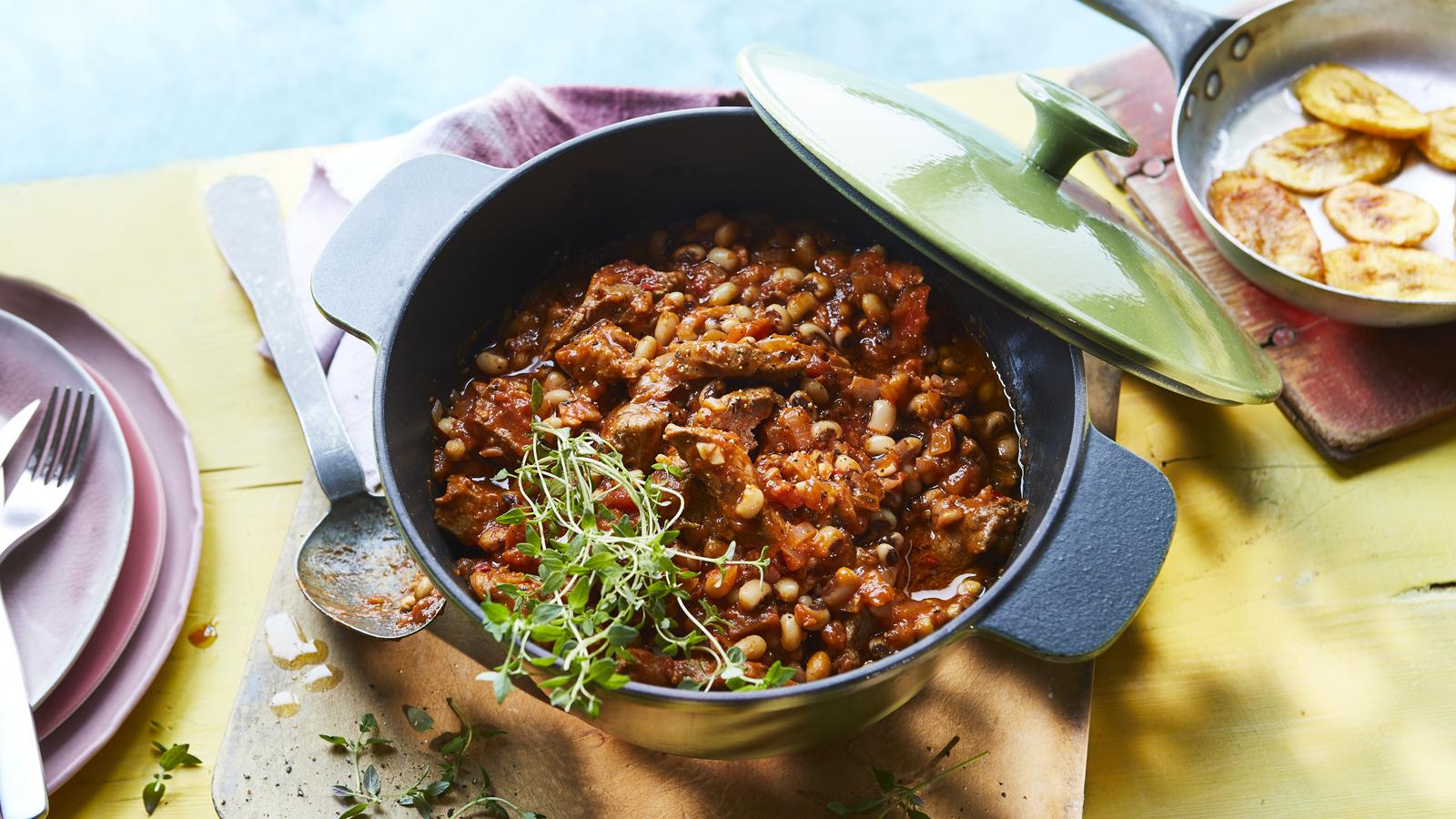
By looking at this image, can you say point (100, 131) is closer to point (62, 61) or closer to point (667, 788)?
point (62, 61)

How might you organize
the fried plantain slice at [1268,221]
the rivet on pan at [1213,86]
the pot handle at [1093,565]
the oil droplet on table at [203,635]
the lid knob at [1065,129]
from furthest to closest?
the rivet on pan at [1213,86] < the fried plantain slice at [1268,221] < the oil droplet on table at [203,635] < the lid knob at [1065,129] < the pot handle at [1093,565]

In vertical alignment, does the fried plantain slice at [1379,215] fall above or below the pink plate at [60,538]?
above

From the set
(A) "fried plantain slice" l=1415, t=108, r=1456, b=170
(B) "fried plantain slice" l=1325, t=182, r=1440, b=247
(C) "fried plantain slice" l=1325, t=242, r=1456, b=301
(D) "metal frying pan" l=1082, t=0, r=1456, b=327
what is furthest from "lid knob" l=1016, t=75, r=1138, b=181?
(A) "fried plantain slice" l=1415, t=108, r=1456, b=170

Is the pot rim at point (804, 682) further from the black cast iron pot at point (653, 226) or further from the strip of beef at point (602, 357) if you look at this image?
the strip of beef at point (602, 357)

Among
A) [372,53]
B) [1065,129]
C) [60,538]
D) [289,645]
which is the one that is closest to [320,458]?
[289,645]

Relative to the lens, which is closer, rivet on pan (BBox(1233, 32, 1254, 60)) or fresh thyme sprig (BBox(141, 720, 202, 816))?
fresh thyme sprig (BBox(141, 720, 202, 816))

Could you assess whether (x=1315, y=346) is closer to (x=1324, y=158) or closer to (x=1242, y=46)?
(x=1324, y=158)

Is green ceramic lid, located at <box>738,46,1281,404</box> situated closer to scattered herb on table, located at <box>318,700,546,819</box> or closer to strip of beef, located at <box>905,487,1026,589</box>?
strip of beef, located at <box>905,487,1026,589</box>

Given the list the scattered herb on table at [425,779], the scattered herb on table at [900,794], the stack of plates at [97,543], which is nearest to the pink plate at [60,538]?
the stack of plates at [97,543]
